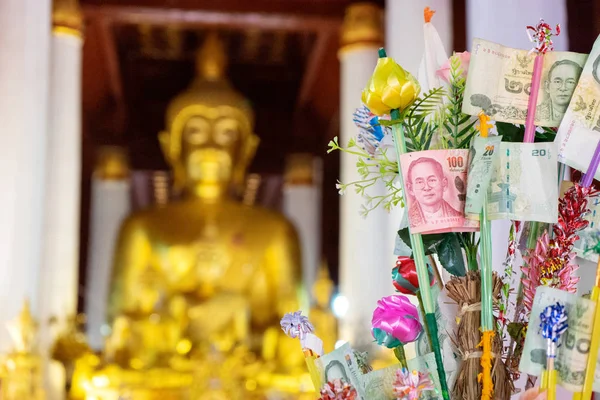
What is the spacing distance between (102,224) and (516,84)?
5.65 m

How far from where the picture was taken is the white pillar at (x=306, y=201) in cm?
645

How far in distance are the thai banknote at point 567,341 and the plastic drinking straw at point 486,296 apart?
0.17 ft

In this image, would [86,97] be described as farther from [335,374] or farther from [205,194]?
[335,374]

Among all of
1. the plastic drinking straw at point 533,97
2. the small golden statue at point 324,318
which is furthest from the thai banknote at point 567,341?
the small golden statue at point 324,318

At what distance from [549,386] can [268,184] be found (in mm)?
6827

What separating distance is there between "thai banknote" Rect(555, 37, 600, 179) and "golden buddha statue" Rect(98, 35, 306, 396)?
348 centimetres

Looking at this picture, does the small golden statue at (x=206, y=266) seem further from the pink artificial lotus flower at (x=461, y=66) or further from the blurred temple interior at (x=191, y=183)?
the pink artificial lotus flower at (x=461, y=66)

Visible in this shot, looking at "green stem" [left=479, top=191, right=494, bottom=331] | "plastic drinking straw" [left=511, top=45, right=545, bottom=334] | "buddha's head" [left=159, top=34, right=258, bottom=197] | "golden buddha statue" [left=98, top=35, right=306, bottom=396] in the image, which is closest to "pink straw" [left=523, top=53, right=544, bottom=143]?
"plastic drinking straw" [left=511, top=45, right=545, bottom=334]

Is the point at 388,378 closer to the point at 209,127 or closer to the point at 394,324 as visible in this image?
the point at 394,324

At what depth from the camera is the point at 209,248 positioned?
4816 mm

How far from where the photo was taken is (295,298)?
498cm

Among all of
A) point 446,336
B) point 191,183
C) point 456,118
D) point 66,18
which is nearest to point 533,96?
point 456,118

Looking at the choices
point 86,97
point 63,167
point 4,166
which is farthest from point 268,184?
point 4,166

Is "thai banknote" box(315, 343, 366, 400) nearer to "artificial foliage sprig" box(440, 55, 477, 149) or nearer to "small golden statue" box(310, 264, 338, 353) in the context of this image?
"artificial foliage sprig" box(440, 55, 477, 149)
